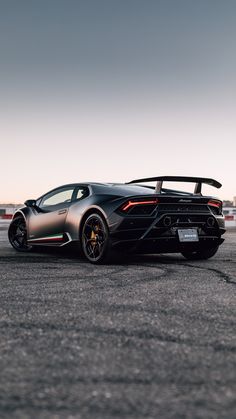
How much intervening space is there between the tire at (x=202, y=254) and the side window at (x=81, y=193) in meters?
1.96

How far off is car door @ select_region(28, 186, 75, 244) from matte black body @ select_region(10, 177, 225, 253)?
0.05 feet

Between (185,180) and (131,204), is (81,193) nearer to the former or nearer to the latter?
(131,204)

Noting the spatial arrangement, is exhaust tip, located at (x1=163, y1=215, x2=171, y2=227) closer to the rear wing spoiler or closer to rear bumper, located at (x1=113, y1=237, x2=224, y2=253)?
rear bumper, located at (x1=113, y1=237, x2=224, y2=253)

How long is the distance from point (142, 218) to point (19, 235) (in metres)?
3.22

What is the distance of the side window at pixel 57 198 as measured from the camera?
26.9 feet

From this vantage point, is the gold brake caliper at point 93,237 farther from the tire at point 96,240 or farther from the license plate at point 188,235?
the license plate at point 188,235

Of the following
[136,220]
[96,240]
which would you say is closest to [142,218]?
[136,220]

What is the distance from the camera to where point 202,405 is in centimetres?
199

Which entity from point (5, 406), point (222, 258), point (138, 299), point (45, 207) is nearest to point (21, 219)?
point (45, 207)

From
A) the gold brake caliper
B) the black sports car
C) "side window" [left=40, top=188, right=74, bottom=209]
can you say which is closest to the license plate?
the black sports car

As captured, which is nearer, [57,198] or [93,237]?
[93,237]

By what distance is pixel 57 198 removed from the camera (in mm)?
8461

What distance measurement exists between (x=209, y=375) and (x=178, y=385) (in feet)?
0.71

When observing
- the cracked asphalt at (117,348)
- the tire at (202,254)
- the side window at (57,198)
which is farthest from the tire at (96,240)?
the tire at (202,254)
